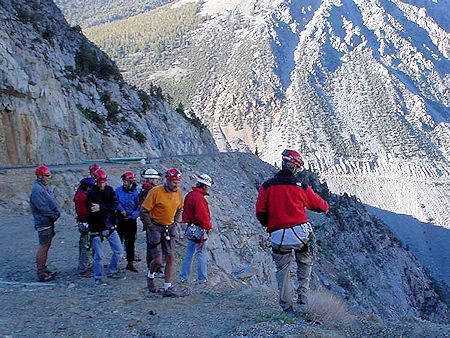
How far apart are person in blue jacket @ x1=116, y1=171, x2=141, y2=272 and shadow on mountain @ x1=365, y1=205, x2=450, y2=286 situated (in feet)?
231

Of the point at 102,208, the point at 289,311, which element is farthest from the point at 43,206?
the point at 289,311

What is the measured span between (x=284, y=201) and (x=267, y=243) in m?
20.1

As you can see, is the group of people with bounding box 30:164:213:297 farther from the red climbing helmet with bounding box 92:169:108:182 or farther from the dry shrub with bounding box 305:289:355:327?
the dry shrub with bounding box 305:289:355:327

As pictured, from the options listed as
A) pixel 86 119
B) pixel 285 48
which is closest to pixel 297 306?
pixel 86 119

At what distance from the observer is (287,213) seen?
6.98 metres

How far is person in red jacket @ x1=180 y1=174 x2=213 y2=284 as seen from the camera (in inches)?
387

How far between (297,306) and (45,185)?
4.74 metres

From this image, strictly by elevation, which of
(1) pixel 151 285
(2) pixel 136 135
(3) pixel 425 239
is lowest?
(3) pixel 425 239

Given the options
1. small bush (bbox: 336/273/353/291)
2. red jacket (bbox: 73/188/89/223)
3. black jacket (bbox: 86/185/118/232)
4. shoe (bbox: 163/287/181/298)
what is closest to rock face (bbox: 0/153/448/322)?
small bush (bbox: 336/273/353/291)

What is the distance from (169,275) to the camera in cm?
867

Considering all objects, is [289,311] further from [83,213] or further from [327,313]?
[83,213]

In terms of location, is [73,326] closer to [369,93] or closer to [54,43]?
[54,43]

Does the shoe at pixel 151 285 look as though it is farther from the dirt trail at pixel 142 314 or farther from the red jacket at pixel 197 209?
the red jacket at pixel 197 209

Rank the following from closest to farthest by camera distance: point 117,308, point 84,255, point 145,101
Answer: point 117,308
point 84,255
point 145,101
